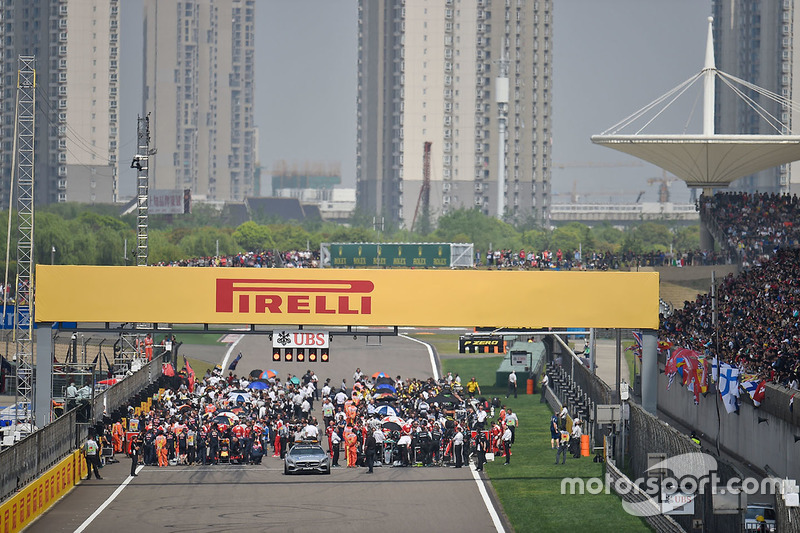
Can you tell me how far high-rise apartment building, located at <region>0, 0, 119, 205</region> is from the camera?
185 m

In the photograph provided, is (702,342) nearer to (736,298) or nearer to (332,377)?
(736,298)

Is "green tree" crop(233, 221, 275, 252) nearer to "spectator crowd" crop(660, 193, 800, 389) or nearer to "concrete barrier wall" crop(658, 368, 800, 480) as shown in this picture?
"spectator crowd" crop(660, 193, 800, 389)

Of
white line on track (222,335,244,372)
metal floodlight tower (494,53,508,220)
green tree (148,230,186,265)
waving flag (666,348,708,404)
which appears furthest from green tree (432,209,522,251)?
waving flag (666,348,708,404)

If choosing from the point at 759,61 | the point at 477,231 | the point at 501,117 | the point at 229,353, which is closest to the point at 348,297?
the point at 229,353

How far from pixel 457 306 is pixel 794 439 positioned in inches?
355

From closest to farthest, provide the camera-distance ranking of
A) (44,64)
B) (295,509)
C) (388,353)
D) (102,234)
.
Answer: (295,509) < (388,353) < (102,234) < (44,64)

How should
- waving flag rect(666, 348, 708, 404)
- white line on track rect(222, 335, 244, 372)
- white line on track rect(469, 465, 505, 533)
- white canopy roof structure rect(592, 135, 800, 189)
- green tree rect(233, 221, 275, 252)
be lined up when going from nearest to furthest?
white line on track rect(469, 465, 505, 533) < waving flag rect(666, 348, 708, 404) < white canopy roof structure rect(592, 135, 800, 189) < white line on track rect(222, 335, 244, 372) < green tree rect(233, 221, 275, 252)

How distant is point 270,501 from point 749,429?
1376cm

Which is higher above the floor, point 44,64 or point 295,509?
point 44,64

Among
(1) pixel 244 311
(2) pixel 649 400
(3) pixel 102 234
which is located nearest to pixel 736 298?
(2) pixel 649 400

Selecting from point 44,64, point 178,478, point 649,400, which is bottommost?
point 178,478

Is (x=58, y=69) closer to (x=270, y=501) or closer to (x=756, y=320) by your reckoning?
(x=756, y=320)

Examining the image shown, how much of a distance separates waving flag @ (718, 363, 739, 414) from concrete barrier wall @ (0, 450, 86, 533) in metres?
18.1

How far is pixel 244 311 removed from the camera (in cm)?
3262
